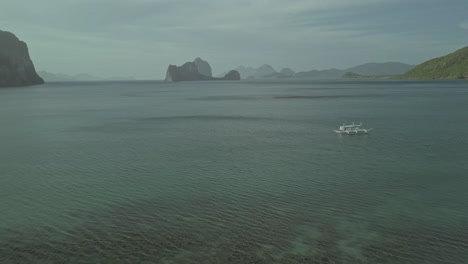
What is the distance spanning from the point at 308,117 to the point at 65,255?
273ft

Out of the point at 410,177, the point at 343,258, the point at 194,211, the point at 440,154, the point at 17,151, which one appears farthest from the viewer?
the point at 17,151

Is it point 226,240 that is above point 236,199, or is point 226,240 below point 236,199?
below

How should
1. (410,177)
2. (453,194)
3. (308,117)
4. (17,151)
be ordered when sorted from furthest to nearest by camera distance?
(308,117) < (17,151) < (410,177) < (453,194)

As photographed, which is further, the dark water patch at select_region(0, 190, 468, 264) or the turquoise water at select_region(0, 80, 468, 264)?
the turquoise water at select_region(0, 80, 468, 264)

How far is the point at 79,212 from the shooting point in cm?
3170

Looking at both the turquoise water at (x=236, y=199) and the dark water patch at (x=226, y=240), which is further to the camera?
the turquoise water at (x=236, y=199)

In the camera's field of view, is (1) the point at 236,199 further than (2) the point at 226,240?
Yes

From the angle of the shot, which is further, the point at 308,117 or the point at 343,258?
the point at 308,117

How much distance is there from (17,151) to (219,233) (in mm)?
45061

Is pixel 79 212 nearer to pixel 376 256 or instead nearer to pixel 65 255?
pixel 65 255

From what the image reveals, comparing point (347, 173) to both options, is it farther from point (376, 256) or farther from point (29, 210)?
point (29, 210)

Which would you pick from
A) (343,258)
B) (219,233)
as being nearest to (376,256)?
(343,258)

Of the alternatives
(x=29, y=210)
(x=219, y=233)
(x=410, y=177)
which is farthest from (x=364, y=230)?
(x=29, y=210)

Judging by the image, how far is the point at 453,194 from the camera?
34.9 metres
